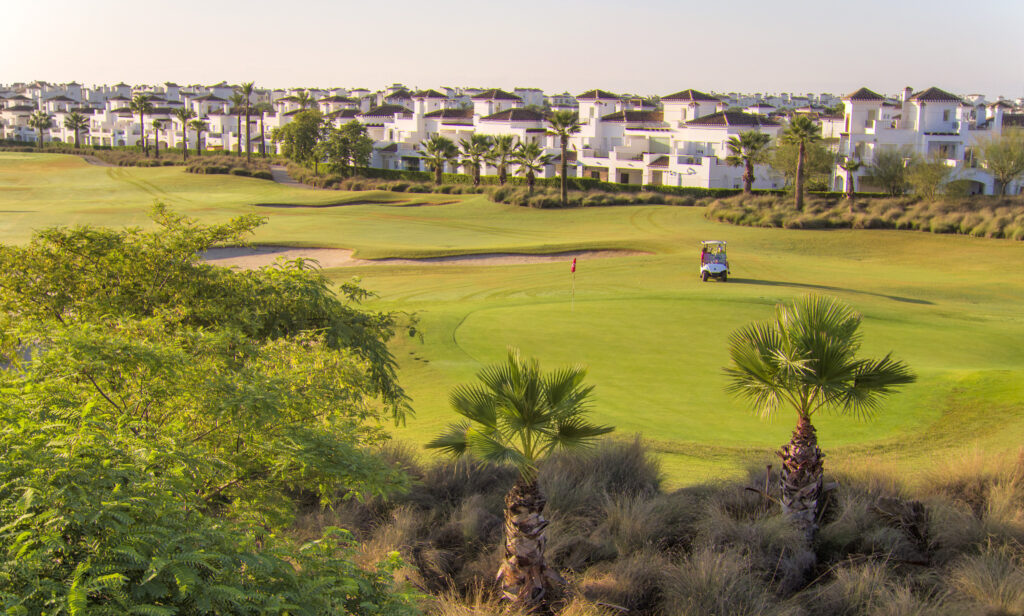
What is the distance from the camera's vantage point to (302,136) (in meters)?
89.2

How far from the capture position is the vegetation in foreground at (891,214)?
4547cm

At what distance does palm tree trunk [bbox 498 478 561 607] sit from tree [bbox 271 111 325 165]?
8249 centimetres

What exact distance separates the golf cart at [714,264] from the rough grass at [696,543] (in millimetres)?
20710

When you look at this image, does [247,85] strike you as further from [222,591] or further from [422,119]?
[222,591]

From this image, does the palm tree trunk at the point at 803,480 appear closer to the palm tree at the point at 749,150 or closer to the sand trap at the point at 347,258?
the sand trap at the point at 347,258

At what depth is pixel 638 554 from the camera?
369 inches

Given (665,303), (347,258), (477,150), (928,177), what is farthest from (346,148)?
(665,303)

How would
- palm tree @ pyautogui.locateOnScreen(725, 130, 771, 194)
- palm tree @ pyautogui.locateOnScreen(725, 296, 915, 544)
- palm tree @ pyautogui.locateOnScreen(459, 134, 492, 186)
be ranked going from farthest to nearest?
palm tree @ pyautogui.locateOnScreen(459, 134, 492, 186) < palm tree @ pyautogui.locateOnScreen(725, 130, 771, 194) < palm tree @ pyautogui.locateOnScreen(725, 296, 915, 544)

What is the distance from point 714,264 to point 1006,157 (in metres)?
41.5

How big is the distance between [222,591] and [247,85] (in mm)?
105195

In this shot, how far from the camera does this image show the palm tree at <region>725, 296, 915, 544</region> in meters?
9.84

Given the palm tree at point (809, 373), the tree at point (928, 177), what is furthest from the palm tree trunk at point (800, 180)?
the palm tree at point (809, 373)

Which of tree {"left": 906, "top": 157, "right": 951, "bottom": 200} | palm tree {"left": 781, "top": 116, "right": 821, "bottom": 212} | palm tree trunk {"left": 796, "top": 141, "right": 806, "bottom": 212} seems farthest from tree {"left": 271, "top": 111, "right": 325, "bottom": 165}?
tree {"left": 906, "top": 157, "right": 951, "bottom": 200}

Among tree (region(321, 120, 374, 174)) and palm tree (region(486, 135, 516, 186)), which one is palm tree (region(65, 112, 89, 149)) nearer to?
tree (region(321, 120, 374, 174))
